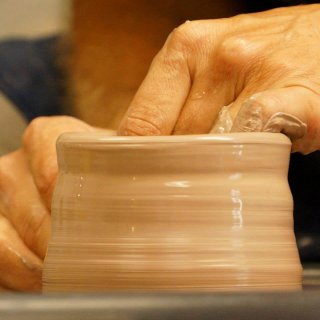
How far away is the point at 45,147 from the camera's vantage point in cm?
113

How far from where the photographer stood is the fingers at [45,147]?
1057 mm

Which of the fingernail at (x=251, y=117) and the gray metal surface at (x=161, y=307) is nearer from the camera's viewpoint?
the gray metal surface at (x=161, y=307)

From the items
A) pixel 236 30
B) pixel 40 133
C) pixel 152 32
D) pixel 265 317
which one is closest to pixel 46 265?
pixel 265 317

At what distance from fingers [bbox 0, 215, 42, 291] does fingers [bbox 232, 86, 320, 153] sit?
1.49 ft

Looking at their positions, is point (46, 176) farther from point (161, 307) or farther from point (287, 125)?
point (161, 307)

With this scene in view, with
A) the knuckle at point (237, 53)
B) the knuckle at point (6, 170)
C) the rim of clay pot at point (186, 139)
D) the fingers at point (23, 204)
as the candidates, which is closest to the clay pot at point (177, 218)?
the rim of clay pot at point (186, 139)

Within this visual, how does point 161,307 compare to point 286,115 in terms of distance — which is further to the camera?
point 286,115

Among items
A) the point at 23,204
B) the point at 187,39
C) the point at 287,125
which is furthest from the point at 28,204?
the point at 287,125

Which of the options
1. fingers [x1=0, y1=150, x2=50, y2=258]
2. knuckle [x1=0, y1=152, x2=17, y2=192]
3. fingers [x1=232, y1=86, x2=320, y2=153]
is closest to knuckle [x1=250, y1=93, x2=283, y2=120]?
fingers [x1=232, y1=86, x2=320, y2=153]

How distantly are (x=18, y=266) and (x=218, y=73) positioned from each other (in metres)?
0.39

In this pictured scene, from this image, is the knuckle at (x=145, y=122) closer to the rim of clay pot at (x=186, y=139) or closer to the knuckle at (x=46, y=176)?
the rim of clay pot at (x=186, y=139)

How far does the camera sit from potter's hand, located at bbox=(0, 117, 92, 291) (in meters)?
1.03

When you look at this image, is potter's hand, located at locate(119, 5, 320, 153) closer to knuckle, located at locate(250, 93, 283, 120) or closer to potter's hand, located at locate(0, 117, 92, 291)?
knuckle, located at locate(250, 93, 283, 120)

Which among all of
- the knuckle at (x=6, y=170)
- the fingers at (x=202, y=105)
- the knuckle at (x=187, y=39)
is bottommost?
the knuckle at (x=6, y=170)
